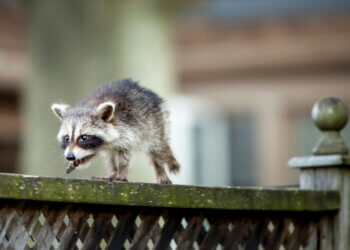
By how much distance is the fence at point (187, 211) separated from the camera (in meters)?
3.46

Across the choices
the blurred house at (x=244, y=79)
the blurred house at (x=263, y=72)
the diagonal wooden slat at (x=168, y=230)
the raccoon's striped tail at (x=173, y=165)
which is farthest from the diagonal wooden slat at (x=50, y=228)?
the blurred house at (x=263, y=72)

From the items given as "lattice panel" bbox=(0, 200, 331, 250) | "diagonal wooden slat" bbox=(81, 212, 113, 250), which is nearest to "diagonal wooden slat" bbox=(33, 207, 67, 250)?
"lattice panel" bbox=(0, 200, 331, 250)

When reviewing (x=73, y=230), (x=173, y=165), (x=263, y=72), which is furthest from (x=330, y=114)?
(x=263, y=72)

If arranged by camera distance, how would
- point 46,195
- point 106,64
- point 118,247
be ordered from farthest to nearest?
point 106,64
point 118,247
point 46,195

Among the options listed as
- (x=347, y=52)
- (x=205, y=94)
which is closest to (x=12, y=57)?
(x=205, y=94)

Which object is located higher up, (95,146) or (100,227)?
(95,146)

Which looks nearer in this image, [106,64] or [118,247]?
[118,247]

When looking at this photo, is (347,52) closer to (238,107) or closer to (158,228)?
(238,107)

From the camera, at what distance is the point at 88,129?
4910 mm

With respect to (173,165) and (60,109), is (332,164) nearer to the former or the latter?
(173,165)

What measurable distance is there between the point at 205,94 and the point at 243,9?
210cm

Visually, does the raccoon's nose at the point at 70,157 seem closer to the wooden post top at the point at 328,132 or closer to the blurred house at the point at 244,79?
the wooden post top at the point at 328,132

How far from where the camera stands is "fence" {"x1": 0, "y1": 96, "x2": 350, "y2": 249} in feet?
11.4

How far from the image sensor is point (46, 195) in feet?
11.3
